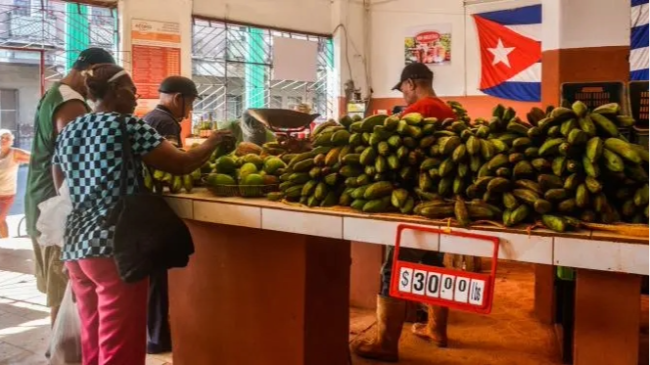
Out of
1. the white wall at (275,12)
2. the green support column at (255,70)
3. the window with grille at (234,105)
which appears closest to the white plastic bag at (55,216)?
the white wall at (275,12)

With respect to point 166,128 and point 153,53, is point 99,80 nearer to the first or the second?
point 166,128

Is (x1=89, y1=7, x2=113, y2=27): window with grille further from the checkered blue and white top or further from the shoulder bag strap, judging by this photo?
the shoulder bag strap

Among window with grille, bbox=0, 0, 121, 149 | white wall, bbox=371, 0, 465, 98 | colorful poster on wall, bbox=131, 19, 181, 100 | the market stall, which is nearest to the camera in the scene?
the market stall

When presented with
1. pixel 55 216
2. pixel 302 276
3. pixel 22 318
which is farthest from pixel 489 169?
pixel 22 318

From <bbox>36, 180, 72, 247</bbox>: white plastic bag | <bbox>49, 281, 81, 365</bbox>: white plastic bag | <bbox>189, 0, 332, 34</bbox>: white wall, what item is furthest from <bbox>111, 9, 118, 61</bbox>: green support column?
<bbox>36, 180, 72, 247</bbox>: white plastic bag

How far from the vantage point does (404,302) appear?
10.7ft

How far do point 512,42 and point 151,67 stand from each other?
177 inches

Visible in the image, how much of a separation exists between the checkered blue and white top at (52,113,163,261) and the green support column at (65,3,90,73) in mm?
4126

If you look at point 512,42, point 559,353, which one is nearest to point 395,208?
point 559,353

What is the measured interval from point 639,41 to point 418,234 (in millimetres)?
3598

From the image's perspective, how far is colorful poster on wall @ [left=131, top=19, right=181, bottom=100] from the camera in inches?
242

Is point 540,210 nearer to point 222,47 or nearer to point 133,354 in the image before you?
point 133,354

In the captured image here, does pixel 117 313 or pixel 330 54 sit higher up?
pixel 330 54

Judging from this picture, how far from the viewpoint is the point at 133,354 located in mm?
2357
